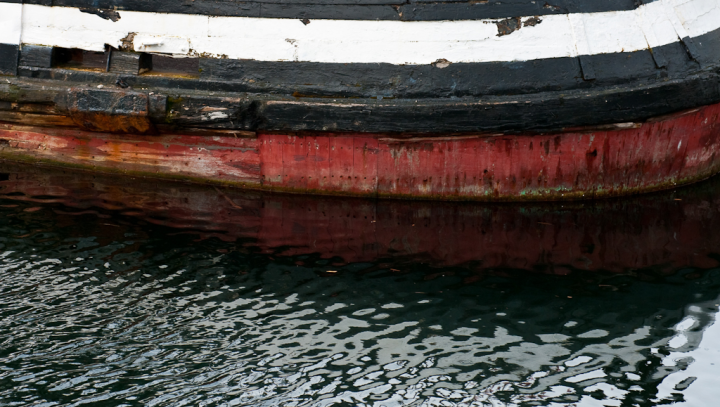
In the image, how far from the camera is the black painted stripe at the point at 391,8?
20.1 ft

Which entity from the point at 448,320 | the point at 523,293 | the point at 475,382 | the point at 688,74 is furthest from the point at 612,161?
the point at 475,382

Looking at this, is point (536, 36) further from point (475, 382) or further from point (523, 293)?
point (475, 382)

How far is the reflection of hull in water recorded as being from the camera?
5.57 metres

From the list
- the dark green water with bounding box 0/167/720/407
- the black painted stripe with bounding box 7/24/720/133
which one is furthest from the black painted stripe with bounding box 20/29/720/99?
the dark green water with bounding box 0/167/720/407

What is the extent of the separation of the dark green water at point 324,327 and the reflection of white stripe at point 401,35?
1590 millimetres

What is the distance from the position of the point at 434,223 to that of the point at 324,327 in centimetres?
183

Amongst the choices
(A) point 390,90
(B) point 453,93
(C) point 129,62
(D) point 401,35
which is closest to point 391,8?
(D) point 401,35

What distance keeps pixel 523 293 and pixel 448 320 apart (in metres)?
0.63

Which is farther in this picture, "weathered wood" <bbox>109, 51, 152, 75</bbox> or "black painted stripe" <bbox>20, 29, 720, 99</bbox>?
"weathered wood" <bbox>109, 51, 152, 75</bbox>

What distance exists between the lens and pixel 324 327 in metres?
4.55

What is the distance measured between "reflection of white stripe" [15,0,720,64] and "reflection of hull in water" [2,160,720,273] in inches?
46.2

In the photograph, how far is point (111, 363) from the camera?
409 cm

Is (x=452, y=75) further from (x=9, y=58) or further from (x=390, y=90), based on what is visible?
(x=9, y=58)

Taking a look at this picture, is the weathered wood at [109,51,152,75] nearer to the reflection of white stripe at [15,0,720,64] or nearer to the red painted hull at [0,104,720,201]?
the reflection of white stripe at [15,0,720,64]
